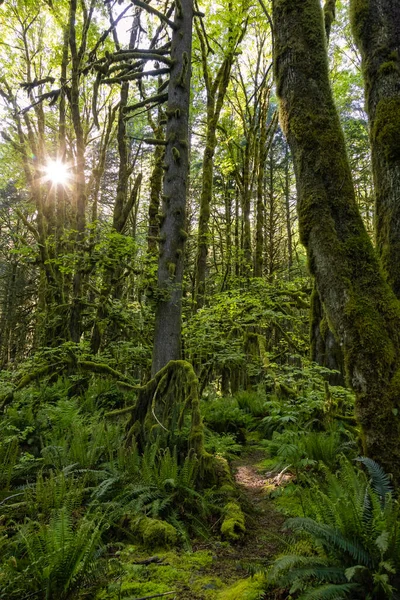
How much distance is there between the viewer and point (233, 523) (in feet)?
9.71

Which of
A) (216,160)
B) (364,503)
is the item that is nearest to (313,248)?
(364,503)

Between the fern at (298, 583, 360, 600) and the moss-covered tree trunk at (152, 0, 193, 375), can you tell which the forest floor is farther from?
the moss-covered tree trunk at (152, 0, 193, 375)

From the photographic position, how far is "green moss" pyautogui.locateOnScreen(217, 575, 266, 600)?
199cm

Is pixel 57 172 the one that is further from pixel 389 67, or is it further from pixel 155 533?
pixel 155 533

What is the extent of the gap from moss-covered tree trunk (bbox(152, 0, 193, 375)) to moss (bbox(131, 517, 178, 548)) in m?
2.62

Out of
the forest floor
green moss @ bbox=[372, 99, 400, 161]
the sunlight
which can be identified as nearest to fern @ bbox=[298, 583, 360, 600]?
the forest floor

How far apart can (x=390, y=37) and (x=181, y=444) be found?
4905mm

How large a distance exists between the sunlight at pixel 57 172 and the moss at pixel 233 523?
410 inches

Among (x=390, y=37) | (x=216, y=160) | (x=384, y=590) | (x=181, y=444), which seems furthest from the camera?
→ (x=216, y=160)

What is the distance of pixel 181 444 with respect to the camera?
14.1 ft

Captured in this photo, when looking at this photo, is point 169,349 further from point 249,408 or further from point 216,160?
point 216,160

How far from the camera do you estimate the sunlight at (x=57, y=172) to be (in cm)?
1082

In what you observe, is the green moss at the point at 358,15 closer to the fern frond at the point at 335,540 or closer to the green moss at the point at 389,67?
the green moss at the point at 389,67

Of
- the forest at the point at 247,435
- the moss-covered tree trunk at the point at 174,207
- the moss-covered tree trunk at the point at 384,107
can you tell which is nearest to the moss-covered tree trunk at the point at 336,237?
the forest at the point at 247,435
